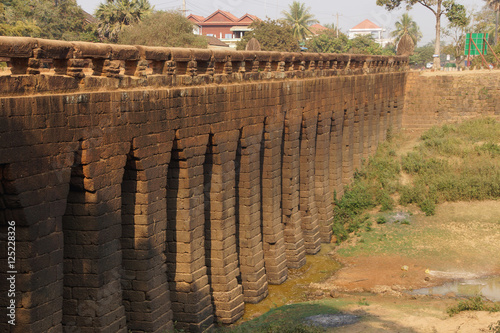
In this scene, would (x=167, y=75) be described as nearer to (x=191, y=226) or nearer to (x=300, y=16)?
(x=191, y=226)

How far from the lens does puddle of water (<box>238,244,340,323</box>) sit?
1520 centimetres

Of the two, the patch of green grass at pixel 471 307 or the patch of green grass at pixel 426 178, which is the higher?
the patch of green grass at pixel 426 178

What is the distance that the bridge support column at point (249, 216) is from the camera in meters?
15.3

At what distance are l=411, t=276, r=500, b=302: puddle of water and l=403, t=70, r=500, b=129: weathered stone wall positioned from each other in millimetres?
14707

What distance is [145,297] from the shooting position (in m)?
11.6

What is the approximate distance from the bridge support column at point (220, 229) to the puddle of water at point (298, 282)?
56 cm

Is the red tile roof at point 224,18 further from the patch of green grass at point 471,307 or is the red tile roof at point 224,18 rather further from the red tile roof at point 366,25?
the patch of green grass at point 471,307

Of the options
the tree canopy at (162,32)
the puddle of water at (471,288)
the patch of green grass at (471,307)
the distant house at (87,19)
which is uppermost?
the distant house at (87,19)

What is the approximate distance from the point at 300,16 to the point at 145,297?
6637cm

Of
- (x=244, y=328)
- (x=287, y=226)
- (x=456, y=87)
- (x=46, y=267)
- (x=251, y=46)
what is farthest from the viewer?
(x=456, y=87)


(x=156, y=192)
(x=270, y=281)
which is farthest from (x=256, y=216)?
(x=156, y=192)

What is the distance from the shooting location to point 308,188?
63.9ft

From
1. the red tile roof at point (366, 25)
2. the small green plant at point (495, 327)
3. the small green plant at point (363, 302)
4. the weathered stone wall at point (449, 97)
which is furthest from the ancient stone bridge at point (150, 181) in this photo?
the red tile roof at point (366, 25)

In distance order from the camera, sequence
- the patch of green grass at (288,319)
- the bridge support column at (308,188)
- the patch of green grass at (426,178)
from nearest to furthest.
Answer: the patch of green grass at (288,319)
the bridge support column at (308,188)
the patch of green grass at (426,178)
